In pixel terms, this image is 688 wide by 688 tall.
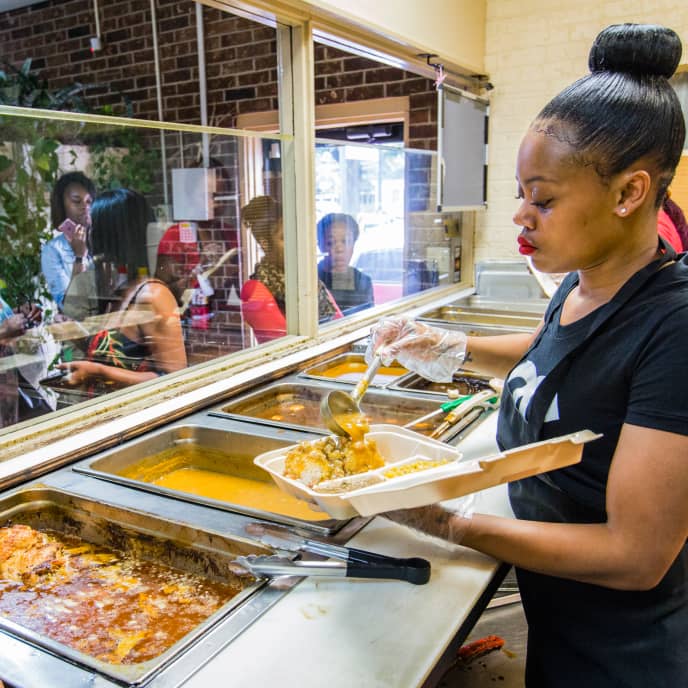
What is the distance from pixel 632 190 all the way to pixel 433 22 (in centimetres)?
234

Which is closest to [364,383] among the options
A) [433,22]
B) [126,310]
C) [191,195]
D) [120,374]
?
[120,374]

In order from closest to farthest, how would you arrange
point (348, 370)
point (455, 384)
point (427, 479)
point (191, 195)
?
point (427, 479) < point (455, 384) < point (348, 370) < point (191, 195)

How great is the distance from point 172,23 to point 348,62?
4.14 ft

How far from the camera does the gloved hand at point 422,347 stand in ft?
5.23

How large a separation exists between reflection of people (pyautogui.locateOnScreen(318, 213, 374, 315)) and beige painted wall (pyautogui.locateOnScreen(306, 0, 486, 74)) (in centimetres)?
87

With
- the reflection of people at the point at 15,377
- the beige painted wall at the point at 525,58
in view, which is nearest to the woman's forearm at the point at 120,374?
the reflection of people at the point at 15,377

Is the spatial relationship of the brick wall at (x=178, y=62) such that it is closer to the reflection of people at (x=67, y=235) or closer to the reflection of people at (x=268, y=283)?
the reflection of people at (x=268, y=283)

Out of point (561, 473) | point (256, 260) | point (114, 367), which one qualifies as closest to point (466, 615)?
point (561, 473)

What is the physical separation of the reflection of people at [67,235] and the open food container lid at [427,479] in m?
1.93

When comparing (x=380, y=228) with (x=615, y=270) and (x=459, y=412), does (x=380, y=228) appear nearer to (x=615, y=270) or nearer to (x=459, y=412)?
(x=459, y=412)

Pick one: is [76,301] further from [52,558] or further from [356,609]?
[356,609]

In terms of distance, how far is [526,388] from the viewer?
1.14 m

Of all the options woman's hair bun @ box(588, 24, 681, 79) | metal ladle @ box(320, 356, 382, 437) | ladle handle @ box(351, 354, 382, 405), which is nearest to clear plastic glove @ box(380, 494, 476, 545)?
metal ladle @ box(320, 356, 382, 437)

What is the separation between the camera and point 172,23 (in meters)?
4.00
